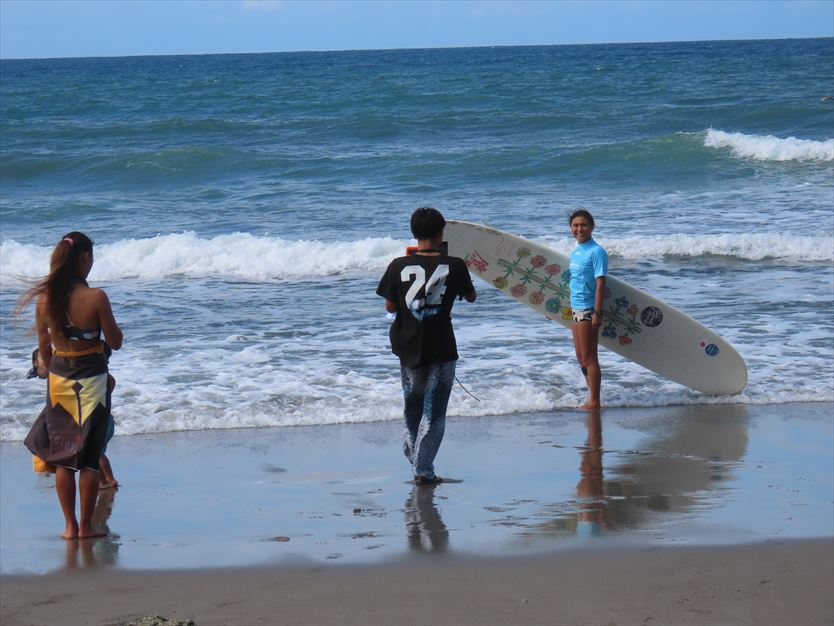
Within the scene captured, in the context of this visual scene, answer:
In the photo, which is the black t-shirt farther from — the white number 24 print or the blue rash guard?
the blue rash guard

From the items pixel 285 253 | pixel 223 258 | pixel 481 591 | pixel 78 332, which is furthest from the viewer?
pixel 285 253

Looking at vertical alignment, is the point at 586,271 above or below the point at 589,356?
above

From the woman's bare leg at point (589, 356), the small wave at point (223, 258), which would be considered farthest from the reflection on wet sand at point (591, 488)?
the small wave at point (223, 258)

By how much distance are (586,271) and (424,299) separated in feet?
7.03

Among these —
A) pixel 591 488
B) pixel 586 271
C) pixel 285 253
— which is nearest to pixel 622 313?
pixel 586 271

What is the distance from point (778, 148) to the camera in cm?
2159

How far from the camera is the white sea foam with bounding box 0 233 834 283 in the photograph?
1241cm

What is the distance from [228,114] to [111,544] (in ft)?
93.1

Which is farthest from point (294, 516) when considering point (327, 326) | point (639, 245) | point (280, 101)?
point (280, 101)

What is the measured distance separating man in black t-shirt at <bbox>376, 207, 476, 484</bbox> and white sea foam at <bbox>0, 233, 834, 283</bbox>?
721 centimetres

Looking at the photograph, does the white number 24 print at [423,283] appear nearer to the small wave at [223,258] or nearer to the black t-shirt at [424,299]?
the black t-shirt at [424,299]

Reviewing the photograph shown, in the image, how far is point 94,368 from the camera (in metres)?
4.41

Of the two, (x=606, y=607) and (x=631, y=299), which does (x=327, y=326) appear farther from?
(x=606, y=607)

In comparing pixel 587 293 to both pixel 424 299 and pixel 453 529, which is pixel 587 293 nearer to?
pixel 424 299
